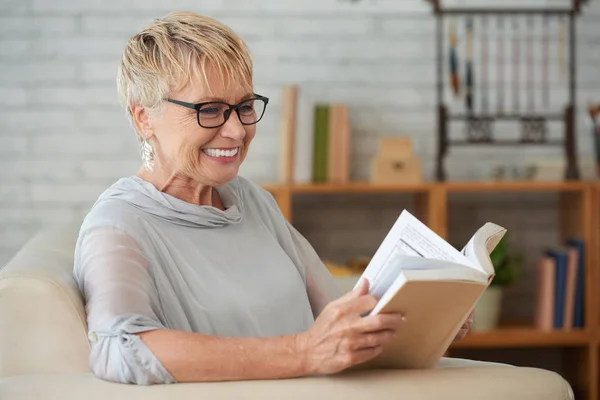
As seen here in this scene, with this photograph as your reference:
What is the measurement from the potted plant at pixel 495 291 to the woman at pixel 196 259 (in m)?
1.78

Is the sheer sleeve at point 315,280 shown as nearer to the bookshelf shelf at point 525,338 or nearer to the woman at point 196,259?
the woman at point 196,259

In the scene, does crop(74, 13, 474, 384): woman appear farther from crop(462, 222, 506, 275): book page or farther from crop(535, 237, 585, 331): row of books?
crop(535, 237, 585, 331): row of books

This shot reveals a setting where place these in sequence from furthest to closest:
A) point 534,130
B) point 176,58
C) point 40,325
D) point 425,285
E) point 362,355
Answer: point 534,130 < point 176,58 < point 40,325 < point 362,355 < point 425,285

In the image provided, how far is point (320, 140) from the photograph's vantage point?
3.67 metres

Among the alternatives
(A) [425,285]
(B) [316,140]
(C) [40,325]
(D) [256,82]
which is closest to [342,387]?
(A) [425,285]

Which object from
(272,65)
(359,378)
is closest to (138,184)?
(359,378)

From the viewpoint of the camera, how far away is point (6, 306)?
1.55 meters

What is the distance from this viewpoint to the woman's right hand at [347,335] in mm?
1418

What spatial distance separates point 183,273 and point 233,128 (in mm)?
284

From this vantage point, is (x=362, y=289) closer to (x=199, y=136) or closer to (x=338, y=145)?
(x=199, y=136)

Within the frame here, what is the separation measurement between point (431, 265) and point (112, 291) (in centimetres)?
50

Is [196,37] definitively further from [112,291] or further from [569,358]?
[569,358]

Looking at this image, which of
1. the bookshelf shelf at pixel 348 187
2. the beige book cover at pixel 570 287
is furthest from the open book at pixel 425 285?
the beige book cover at pixel 570 287

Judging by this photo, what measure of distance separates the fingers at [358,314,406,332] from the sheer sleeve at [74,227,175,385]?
12.2 inches
